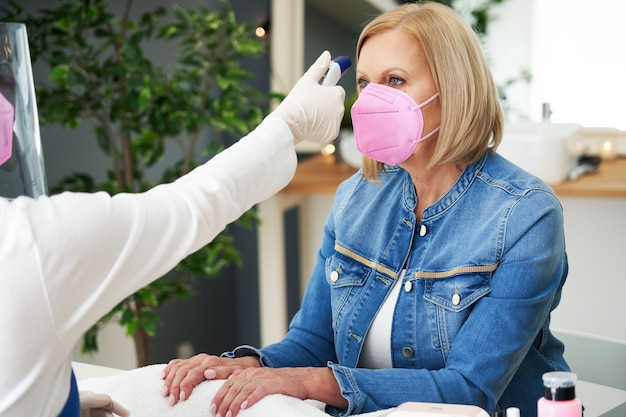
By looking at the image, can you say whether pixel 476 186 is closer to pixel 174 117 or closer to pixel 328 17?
pixel 174 117

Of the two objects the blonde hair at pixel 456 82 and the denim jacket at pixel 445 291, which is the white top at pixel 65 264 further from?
the blonde hair at pixel 456 82

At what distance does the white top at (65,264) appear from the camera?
2.69 ft

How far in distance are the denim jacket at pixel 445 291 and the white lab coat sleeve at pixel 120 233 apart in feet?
1.43

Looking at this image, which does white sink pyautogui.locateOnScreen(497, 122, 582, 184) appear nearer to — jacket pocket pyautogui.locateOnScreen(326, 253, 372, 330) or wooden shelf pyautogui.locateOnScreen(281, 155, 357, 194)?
wooden shelf pyautogui.locateOnScreen(281, 155, 357, 194)

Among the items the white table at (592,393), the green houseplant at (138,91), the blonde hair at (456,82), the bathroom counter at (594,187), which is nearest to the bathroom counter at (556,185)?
the bathroom counter at (594,187)

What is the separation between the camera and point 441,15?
4.85 feet

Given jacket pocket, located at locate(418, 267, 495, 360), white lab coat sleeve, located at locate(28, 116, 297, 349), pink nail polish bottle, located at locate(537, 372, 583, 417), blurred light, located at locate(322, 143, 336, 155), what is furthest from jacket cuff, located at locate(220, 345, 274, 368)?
blurred light, located at locate(322, 143, 336, 155)

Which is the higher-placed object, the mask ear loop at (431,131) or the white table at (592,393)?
the mask ear loop at (431,131)

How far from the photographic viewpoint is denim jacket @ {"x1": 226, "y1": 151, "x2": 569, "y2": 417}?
131 centimetres

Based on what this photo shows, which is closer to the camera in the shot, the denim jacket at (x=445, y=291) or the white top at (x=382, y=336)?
the denim jacket at (x=445, y=291)

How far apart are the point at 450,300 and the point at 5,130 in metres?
0.72

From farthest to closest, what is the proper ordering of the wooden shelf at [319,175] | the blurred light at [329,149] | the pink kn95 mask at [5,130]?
the blurred light at [329,149] < the wooden shelf at [319,175] < the pink kn95 mask at [5,130]

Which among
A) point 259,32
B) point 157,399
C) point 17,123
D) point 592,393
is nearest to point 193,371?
point 157,399

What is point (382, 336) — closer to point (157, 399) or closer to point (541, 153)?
point (157, 399)
